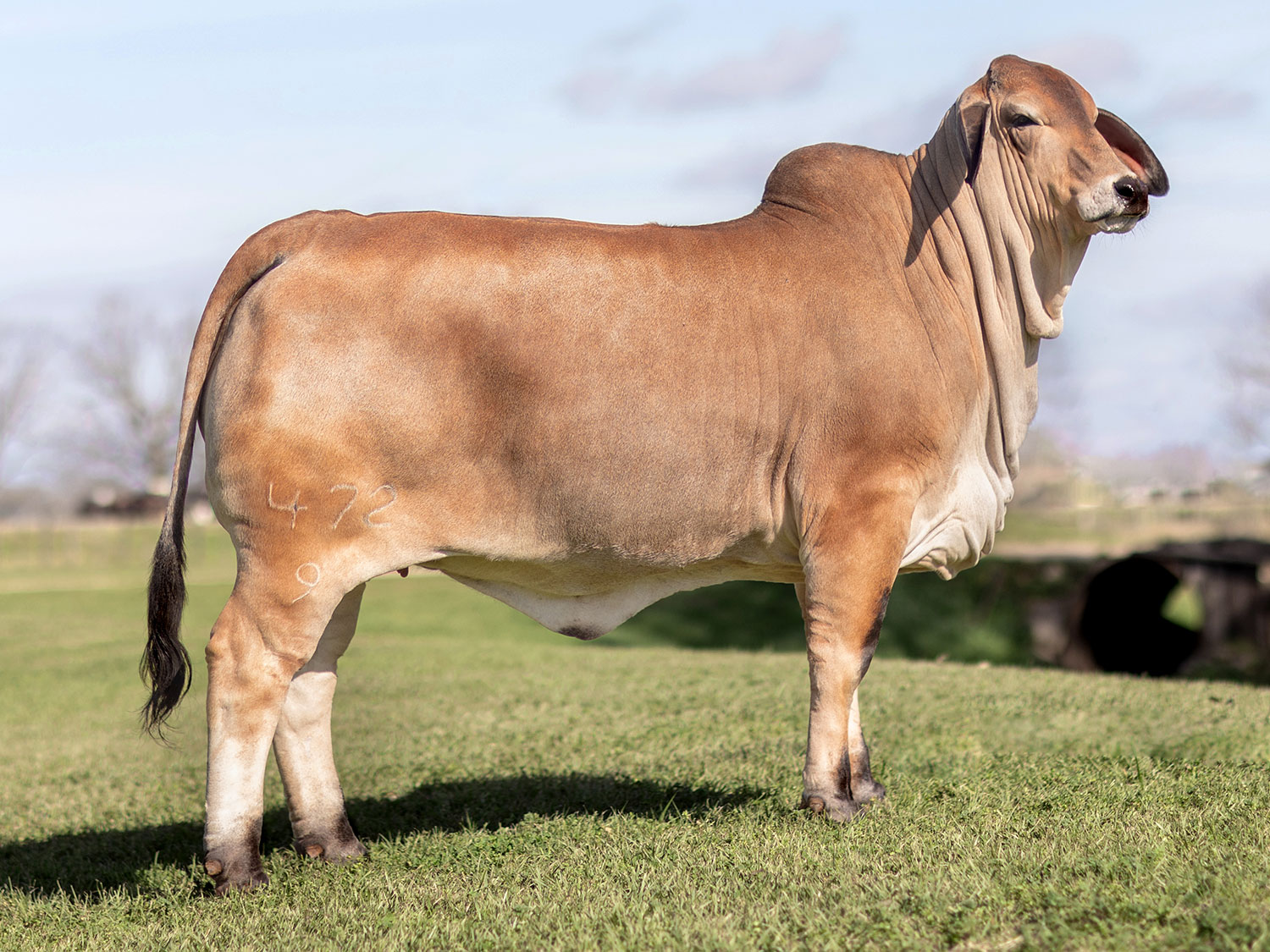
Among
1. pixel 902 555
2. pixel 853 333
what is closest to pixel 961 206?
pixel 853 333

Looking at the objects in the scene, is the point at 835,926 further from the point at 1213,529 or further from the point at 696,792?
the point at 1213,529

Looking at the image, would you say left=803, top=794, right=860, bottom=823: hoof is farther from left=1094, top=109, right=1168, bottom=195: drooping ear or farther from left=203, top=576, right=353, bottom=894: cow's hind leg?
left=1094, top=109, right=1168, bottom=195: drooping ear

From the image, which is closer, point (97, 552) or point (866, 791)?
point (866, 791)

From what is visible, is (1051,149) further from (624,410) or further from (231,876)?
(231,876)

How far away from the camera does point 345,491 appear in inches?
174

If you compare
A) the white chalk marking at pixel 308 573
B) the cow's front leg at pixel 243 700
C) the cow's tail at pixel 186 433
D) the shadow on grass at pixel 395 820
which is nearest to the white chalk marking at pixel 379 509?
the white chalk marking at pixel 308 573

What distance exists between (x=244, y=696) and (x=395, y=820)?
1750 millimetres

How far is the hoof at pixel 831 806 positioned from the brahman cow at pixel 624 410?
14mm

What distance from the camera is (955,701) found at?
8.55 m

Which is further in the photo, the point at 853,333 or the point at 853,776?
the point at 853,776

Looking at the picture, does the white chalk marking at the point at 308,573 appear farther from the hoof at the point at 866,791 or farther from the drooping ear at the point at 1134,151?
the drooping ear at the point at 1134,151

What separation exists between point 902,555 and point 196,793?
15.2 ft

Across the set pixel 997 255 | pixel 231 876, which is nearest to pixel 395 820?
pixel 231 876

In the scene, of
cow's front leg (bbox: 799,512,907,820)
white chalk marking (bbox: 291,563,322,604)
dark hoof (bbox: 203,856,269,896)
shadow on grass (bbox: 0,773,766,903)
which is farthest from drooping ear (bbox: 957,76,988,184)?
dark hoof (bbox: 203,856,269,896)
